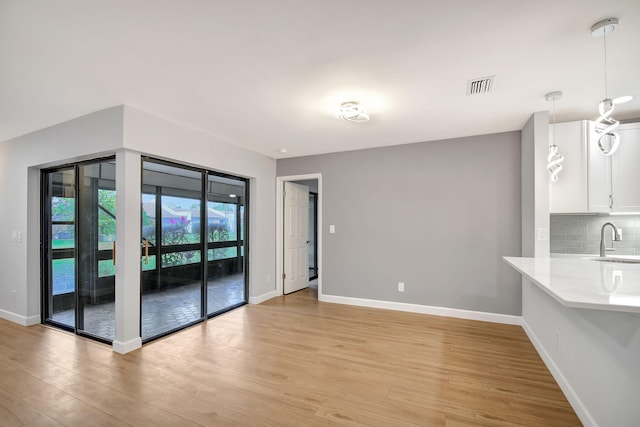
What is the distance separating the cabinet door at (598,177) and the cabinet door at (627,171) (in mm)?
60

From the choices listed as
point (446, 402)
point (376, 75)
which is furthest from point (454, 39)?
point (446, 402)

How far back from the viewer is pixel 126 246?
291 cm

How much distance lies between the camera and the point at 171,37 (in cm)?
181

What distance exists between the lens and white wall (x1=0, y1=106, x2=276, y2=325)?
2.97 meters

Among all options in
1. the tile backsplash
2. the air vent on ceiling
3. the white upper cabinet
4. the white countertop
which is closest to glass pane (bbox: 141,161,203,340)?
the air vent on ceiling

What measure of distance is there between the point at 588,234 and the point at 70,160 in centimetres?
612

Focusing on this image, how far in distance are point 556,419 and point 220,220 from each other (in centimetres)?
404

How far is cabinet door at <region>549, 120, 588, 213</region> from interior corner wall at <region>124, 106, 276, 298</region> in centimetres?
389

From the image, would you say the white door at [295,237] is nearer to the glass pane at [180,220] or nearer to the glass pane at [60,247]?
the glass pane at [180,220]

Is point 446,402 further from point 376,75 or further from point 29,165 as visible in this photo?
point 29,165

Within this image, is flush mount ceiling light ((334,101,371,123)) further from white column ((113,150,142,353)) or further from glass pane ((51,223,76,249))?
glass pane ((51,223,76,249))

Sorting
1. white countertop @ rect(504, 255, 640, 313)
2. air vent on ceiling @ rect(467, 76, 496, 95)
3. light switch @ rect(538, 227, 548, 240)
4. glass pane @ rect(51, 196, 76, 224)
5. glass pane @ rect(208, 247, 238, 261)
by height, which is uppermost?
air vent on ceiling @ rect(467, 76, 496, 95)

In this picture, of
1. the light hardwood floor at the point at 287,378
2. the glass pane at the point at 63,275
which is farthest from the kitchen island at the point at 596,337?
the glass pane at the point at 63,275

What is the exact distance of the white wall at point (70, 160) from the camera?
9.75ft
